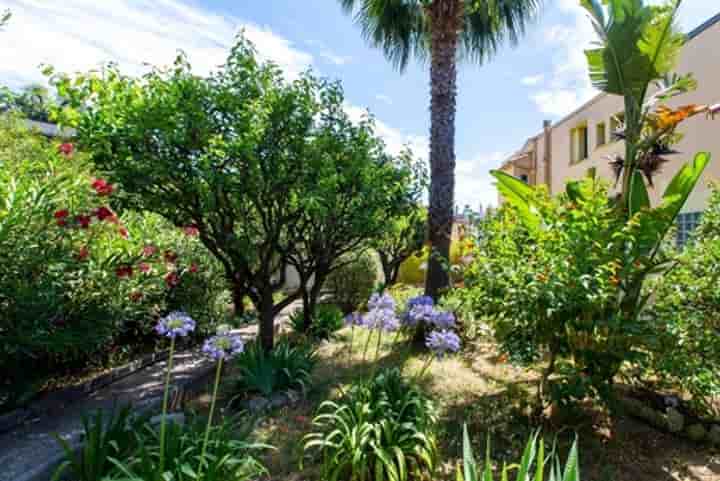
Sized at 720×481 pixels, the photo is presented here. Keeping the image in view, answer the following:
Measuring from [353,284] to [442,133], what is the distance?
21.8ft

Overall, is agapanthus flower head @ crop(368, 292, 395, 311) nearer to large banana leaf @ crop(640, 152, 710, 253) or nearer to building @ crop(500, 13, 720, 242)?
large banana leaf @ crop(640, 152, 710, 253)

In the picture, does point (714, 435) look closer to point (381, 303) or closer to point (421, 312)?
point (421, 312)

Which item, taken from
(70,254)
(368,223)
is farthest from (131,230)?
(368,223)

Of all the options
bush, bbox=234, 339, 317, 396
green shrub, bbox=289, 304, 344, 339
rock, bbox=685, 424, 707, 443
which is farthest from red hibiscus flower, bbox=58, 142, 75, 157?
rock, bbox=685, 424, 707, 443

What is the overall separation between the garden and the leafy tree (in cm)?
3

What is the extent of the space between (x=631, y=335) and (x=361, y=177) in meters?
4.63

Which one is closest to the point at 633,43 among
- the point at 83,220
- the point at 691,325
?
the point at 691,325

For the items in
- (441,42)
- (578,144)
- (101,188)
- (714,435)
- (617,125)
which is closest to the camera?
(714,435)

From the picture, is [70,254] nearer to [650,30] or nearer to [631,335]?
[631,335]

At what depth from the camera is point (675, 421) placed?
4.43 metres

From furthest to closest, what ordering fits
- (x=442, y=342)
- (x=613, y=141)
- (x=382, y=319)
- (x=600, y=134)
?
(x=600, y=134) < (x=613, y=141) < (x=382, y=319) < (x=442, y=342)

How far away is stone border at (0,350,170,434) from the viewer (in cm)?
437

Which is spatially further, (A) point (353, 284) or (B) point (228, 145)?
(A) point (353, 284)

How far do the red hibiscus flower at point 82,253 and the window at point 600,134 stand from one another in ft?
57.0
